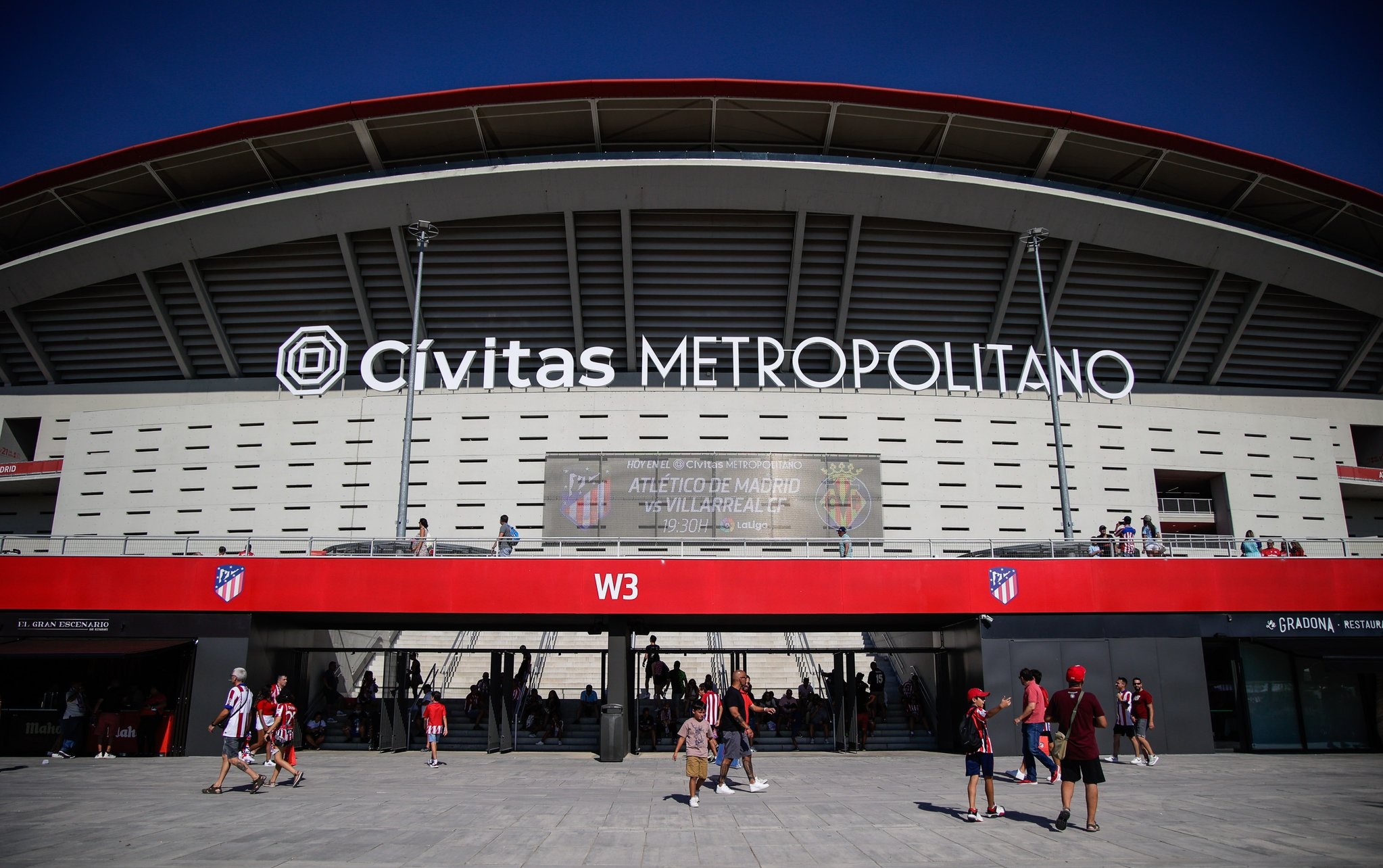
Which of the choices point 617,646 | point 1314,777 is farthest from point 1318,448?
point 617,646

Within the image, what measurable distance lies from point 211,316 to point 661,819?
2842 cm

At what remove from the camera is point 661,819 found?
11.1m

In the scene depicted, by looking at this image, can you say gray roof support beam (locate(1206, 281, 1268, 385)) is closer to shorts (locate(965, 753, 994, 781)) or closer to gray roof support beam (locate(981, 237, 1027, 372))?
gray roof support beam (locate(981, 237, 1027, 372))

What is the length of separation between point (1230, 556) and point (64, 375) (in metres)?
39.5

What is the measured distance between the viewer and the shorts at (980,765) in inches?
420

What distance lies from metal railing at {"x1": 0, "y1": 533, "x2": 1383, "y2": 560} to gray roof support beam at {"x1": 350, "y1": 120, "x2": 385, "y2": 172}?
1293 cm

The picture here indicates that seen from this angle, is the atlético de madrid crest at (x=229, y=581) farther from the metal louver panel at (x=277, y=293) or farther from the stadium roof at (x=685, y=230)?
the metal louver panel at (x=277, y=293)

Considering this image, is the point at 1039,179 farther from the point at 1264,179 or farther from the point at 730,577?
the point at 730,577

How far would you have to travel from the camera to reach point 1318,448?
108ft

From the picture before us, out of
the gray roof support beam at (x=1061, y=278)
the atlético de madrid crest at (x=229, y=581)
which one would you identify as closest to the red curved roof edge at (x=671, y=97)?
the gray roof support beam at (x=1061, y=278)

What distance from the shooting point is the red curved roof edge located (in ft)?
93.1

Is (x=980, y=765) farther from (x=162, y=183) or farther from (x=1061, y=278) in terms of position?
(x=162, y=183)

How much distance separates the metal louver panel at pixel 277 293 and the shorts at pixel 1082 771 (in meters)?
28.5

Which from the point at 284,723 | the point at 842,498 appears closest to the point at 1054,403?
the point at 842,498
